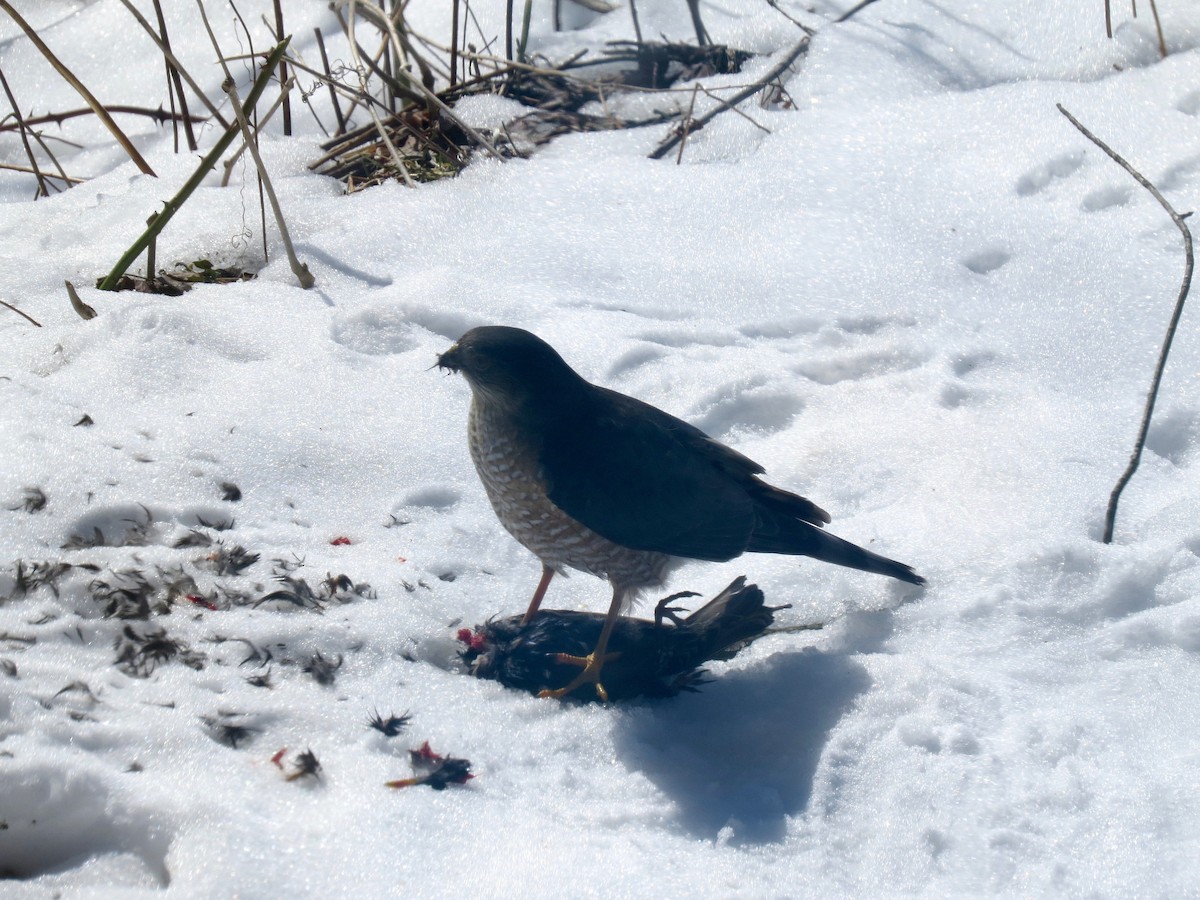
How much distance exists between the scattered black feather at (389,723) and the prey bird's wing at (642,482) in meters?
0.69

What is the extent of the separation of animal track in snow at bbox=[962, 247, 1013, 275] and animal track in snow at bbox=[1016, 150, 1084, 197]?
0.41 m

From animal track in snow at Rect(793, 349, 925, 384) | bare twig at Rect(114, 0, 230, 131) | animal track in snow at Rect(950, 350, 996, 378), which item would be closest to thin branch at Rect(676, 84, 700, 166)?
animal track in snow at Rect(793, 349, 925, 384)

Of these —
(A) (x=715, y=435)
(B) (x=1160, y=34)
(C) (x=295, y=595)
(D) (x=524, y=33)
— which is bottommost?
(A) (x=715, y=435)

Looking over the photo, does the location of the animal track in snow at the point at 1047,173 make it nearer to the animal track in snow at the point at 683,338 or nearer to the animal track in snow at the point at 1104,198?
the animal track in snow at the point at 1104,198

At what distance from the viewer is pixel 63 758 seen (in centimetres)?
216

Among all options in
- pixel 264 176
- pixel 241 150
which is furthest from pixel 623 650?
pixel 241 150

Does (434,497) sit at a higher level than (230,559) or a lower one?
lower

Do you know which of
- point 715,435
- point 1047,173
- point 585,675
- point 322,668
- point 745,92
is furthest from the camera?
point 745,92

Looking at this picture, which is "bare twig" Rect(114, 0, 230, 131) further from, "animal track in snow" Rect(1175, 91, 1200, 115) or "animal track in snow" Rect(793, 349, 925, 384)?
"animal track in snow" Rect(1175, 91, 1200, 115)

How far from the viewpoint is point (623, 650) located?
295cm

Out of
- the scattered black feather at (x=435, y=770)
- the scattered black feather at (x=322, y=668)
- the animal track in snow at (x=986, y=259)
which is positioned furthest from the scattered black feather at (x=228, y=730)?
the animal track in snow at (x=986, y=259)

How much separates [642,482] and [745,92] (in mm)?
3141

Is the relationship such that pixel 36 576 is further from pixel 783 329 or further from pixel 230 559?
pixel 783 329

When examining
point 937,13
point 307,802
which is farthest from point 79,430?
point 937,13
